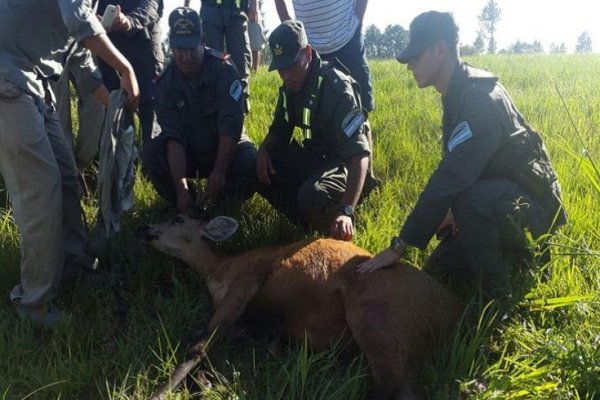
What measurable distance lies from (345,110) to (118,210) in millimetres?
1677

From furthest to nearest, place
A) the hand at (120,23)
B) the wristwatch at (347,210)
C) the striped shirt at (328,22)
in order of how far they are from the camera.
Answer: the striped shirt at (328,22)
the hand at (120,23)
the wristwatch at (347,210)

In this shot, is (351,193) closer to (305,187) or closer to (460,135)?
(305,187)

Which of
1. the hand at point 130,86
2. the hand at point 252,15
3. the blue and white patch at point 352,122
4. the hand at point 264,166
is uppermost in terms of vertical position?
the hand at point 252,15

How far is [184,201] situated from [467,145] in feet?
7.12

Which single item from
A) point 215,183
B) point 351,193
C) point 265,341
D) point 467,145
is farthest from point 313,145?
point 265,341

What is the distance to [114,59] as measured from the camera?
3574 mm

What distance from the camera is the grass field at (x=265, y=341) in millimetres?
2898

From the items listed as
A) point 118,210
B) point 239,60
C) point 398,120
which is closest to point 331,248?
point 118,210

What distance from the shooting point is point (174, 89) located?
16.0ft

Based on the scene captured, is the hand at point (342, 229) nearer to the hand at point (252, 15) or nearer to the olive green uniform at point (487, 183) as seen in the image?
the olive green uniform at point (487, 183)

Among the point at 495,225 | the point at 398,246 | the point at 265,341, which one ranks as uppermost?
the point at 495,225

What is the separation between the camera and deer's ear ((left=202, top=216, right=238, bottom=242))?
4145 mm

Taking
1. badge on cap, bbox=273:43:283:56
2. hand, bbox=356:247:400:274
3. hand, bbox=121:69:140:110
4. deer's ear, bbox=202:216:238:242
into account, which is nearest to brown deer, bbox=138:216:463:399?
hand, bbox=356:247:400:274

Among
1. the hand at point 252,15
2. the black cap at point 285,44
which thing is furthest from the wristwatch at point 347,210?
the hand at point 252,15
